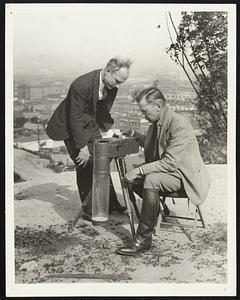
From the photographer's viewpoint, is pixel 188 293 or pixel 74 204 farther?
pixel 74 204

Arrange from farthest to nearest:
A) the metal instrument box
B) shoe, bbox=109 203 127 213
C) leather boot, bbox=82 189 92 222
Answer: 1. shoe, bbox=109 203 127 213
2. leather boot, bbox=82 189 92 222
3. the metal instrument box

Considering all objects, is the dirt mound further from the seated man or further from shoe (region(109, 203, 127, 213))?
the seated man

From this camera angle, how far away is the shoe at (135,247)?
6508 mm

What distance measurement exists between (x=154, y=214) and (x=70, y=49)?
2.00 meters

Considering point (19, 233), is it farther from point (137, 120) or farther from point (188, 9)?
point (188, 9)

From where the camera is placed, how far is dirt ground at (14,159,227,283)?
6.52 m

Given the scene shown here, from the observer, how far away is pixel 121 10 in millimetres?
6641

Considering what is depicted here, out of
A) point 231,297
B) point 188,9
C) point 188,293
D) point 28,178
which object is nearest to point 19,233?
point 28,178

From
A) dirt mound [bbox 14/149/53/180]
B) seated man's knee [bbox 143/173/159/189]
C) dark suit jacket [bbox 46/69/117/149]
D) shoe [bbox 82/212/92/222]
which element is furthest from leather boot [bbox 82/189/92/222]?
seated man's knee [bbox 143/173/159/189]

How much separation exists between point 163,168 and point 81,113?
111 cm

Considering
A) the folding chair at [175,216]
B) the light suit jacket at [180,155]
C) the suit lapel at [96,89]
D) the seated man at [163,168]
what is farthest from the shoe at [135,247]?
the suit lapel at [96,89]

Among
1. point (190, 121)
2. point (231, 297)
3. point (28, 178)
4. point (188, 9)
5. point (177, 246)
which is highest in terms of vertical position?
point (188, 9)

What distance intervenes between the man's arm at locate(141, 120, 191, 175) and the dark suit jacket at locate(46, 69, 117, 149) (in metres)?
0.75

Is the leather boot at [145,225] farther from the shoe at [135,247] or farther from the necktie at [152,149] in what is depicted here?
the necktie at [152,149]
